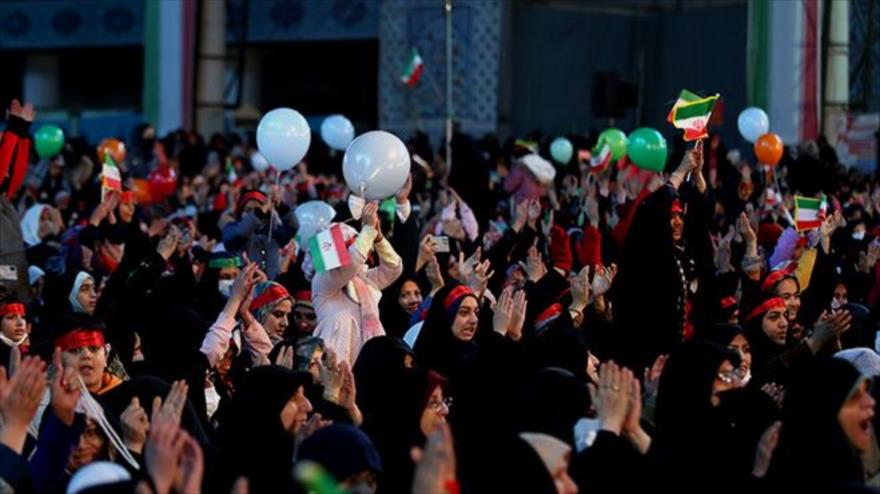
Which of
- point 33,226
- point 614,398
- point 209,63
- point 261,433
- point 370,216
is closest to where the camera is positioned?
point 614,398

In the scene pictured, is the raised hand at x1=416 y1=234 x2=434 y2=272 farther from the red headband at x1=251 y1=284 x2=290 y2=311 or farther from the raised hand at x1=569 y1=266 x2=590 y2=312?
the red headband at x1=251 y1=284 x2=290 y2=311

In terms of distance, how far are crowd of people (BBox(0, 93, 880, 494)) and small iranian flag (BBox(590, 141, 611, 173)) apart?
82mm

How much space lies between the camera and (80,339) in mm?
7816

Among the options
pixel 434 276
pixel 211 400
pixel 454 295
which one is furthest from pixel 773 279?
pixel 211 400

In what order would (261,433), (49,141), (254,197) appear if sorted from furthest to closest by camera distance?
1. (49,141)
2. (254,197)
3. (261,433)

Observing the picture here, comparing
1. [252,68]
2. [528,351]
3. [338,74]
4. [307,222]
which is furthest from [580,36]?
[528,351]

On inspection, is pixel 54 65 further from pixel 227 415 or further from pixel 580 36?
pixel 227 415

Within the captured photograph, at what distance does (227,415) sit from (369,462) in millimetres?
1554

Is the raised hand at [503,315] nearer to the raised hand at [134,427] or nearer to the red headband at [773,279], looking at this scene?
the raised hand at [134,427]

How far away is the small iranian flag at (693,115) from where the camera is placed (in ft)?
33.1

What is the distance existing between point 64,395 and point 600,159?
9089 millimetres

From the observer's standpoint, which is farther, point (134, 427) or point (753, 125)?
point (753, 125)

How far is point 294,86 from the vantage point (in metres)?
35.1

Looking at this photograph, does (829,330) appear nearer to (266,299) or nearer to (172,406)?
(266,299)
